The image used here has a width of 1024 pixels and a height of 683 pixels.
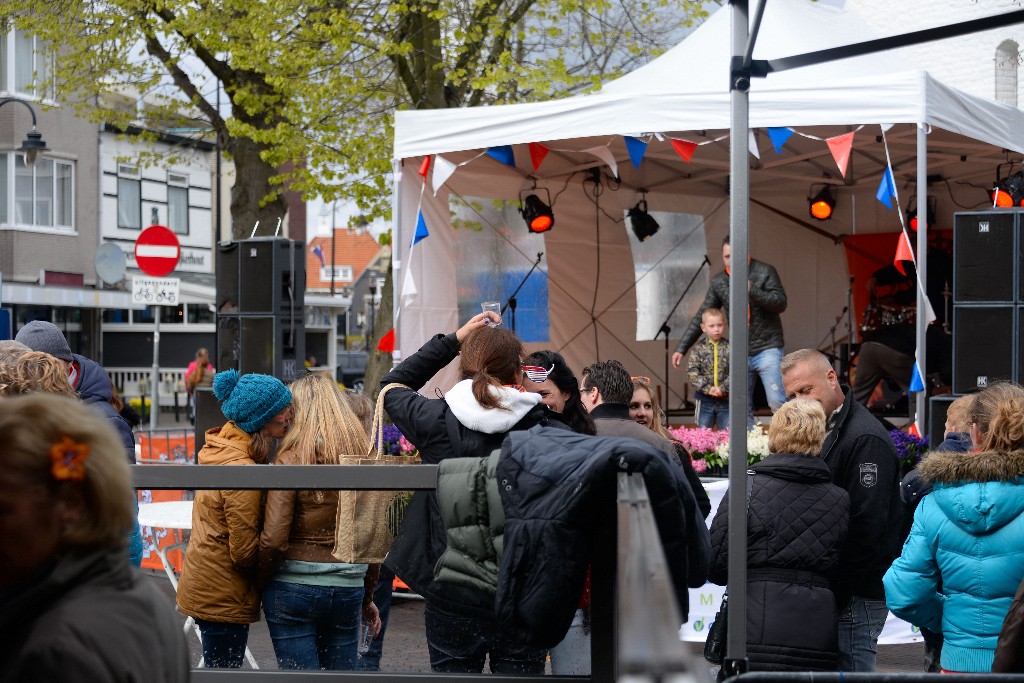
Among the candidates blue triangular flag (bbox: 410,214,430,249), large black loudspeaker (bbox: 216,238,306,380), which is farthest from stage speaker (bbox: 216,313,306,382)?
blue triangular flag (bbox: 410,214,430,249)

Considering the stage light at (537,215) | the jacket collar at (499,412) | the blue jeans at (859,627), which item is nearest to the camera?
the jacket collar at (499,412)

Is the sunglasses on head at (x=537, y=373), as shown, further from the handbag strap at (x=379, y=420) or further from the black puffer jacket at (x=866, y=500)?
the black puffer jacket at (x=866, y=500)

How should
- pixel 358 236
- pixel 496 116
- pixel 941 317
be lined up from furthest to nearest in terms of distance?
pixel 358 236
pixel 941 317
pixel 496 116

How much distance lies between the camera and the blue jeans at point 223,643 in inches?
148

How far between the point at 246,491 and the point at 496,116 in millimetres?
6399

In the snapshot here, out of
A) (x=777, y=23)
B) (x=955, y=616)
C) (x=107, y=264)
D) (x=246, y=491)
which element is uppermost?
(x=777, y=23)

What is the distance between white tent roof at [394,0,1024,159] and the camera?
8.48m

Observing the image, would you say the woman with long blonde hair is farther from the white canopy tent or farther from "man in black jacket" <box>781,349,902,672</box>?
the white canopy tent

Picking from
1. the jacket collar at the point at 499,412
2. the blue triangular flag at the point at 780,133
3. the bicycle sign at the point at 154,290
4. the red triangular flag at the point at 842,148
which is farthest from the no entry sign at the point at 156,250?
the jacket collar at the point at 499,412

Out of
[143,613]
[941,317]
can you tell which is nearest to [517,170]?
[941,317]

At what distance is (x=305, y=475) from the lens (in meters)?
3.55

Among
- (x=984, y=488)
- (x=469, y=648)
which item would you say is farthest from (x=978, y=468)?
(x=469, y=648)

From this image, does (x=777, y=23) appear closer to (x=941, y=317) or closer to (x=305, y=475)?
(x=941, y=317)

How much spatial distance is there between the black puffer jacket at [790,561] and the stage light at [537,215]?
8.14 metres
